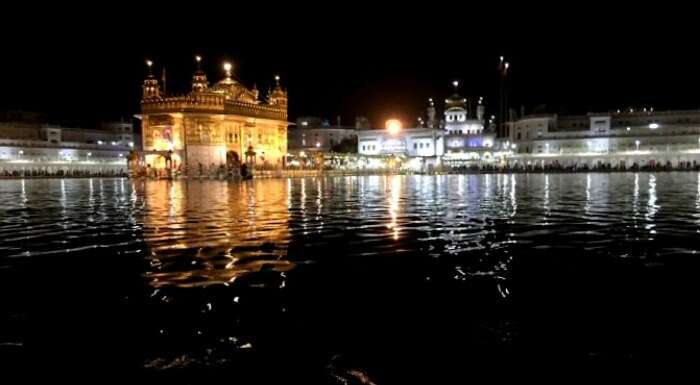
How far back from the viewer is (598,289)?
255 inches

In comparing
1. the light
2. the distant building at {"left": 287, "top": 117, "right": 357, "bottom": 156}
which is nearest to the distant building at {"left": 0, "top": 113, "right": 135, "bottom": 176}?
the distant building at {"left": 287, "top": 117, "right": 357, "bottom": 156}

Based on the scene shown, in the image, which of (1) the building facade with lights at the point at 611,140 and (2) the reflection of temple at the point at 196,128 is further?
(1) the building facade with lights at the point at 611,140

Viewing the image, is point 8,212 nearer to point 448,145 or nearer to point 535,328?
point 535,328

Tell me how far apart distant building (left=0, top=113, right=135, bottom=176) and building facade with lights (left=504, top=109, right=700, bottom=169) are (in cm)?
6291

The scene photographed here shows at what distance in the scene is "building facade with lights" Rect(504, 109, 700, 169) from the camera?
86750 millimetres

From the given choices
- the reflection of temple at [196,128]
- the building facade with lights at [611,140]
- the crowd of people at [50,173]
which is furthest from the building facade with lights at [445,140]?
the crowd of people at [50,173]

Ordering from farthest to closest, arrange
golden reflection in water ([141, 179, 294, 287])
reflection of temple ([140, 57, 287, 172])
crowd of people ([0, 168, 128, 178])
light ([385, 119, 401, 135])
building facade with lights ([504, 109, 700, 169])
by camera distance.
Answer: light ([385, 119, 401, 135]) → building facade with lights ([504, 109, 700, 169]) → crowd of people ([0, 168, 128, 178]) → reflection of temple ([140, 57, 287, 172]) → golden reflection in water ([141, 179, 294, 287])

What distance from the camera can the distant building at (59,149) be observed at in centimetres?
7675

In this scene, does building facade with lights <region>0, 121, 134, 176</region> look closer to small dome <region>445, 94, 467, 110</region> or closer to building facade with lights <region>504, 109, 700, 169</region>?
small dome <region>445, 94, 467, 110</region>

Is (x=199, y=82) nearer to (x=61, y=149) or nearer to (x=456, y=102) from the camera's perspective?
(x=61, y=149)

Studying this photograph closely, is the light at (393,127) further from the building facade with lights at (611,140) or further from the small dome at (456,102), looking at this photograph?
the building facade with lights at (611,140)

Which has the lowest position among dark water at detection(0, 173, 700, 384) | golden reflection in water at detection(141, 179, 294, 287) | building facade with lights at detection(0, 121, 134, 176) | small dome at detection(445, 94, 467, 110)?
dark water at detection(0, 173, 700, 384)

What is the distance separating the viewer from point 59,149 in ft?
280

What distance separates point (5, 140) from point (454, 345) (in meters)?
86.6
